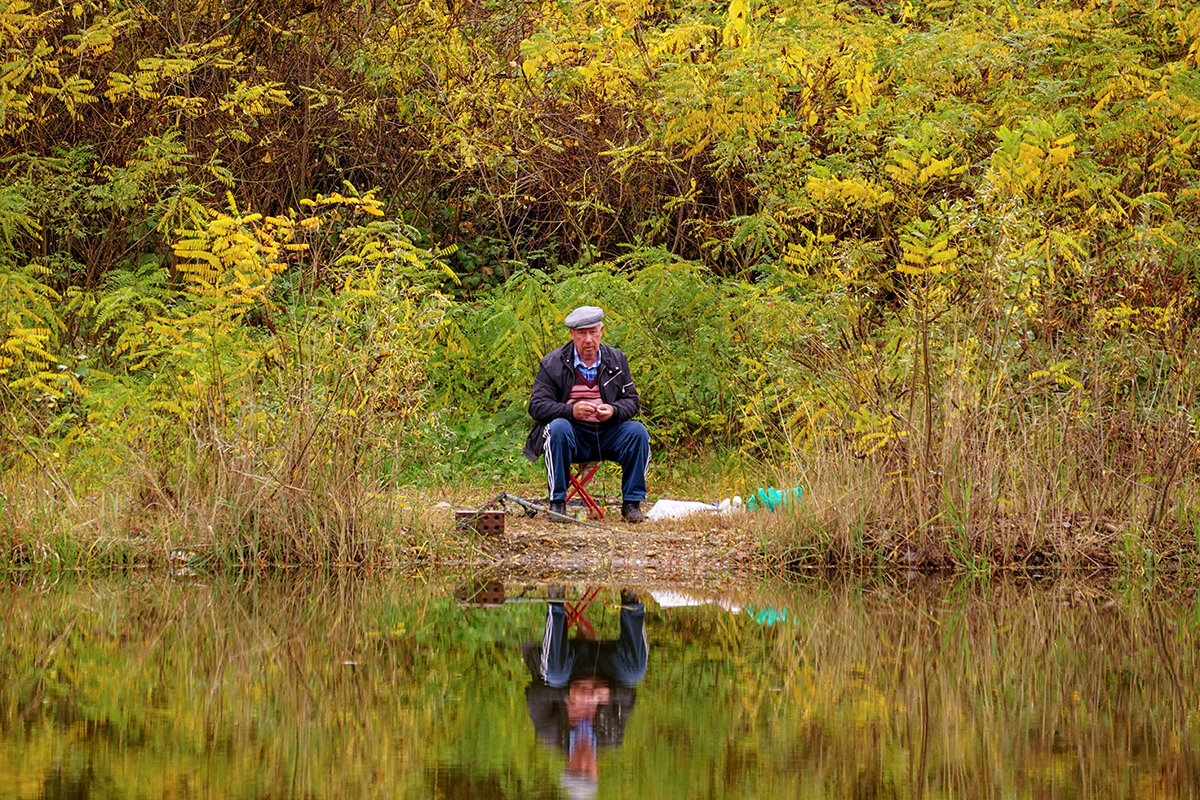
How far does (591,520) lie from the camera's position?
10.8m

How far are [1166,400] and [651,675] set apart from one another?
4380mm

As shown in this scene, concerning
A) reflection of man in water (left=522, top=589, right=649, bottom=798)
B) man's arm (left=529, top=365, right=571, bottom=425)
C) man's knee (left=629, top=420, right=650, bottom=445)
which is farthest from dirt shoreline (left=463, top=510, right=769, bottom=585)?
reflection of man in water (left=522, top=589, right=649, bottom=798)

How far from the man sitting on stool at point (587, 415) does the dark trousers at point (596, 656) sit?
3.33 meters

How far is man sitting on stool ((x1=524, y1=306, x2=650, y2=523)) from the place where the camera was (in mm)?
10719

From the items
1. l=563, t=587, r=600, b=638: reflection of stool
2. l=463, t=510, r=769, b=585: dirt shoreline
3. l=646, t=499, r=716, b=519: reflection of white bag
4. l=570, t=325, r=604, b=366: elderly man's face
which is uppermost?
l=570, t=325, r=604, b=366: elderly man's face

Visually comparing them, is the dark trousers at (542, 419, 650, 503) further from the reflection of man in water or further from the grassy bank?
the reflection of man in water

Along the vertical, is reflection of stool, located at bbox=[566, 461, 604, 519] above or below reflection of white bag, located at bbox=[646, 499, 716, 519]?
above

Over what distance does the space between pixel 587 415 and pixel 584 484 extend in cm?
50

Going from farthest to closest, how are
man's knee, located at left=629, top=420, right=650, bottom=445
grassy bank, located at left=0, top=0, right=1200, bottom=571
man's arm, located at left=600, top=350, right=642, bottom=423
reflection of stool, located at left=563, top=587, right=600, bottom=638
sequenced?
1. man's arm, located at left=600, top=350, right=642, bottom=423
2. man's knee, located at left=629, top=420, right=650, bottom=445
3. grassy bank, located at left=0, top=0, right=1200, bottom=571
4. reflection of stool, located at left=563, top=587, right=600, bottom=638

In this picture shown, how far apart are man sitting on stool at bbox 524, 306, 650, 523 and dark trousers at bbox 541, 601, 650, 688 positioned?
3.33 m

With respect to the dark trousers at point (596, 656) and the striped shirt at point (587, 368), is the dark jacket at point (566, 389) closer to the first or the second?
the striped shirt at point (587, 368)

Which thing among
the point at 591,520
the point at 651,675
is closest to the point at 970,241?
the point at 591,520

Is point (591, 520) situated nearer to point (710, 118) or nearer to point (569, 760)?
point (710, 118)

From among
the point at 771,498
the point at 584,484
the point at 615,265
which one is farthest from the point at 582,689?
the point at 615,265
